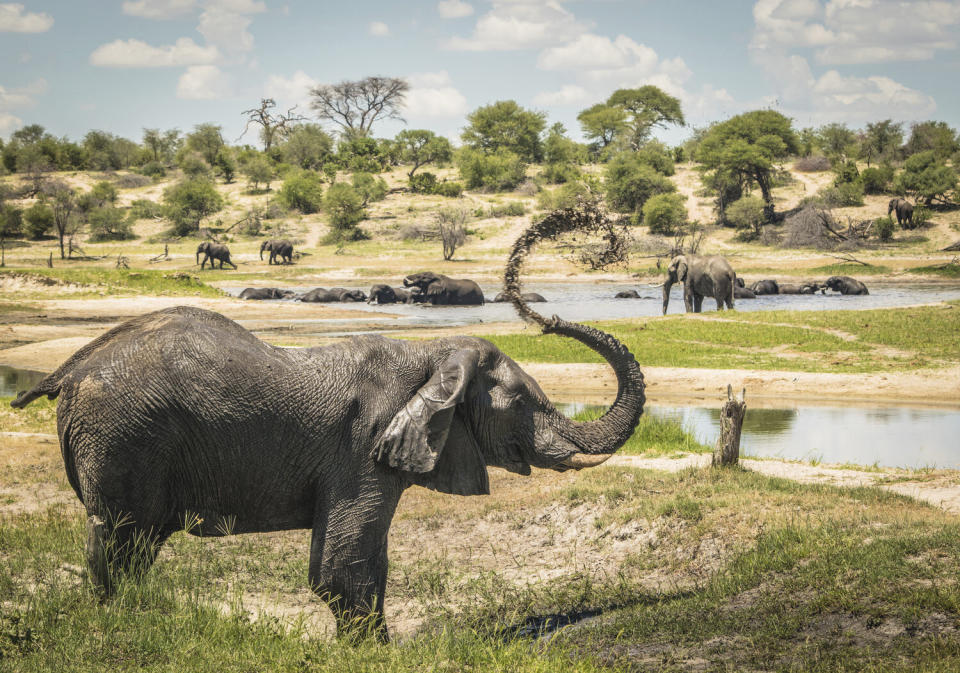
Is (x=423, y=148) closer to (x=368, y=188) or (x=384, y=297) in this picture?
(x=368, y=188)

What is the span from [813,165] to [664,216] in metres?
22.9

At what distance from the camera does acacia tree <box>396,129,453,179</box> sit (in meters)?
81.8

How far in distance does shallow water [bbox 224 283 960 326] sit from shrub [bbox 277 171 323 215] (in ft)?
76.7

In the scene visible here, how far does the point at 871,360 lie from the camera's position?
62.7 feet

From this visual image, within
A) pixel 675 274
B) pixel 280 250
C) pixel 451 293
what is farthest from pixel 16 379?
pixel 280 250

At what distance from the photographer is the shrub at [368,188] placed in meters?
63.4

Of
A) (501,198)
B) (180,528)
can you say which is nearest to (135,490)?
(180,528)

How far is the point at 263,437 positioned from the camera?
5.09 metres

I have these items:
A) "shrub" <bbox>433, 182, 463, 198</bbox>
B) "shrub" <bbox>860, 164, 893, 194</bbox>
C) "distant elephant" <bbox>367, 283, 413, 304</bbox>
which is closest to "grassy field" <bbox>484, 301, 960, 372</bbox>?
"distant elephant" <bbox>367, 283, 413, 304</bbox>

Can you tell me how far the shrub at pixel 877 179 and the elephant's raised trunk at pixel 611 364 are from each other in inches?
2341

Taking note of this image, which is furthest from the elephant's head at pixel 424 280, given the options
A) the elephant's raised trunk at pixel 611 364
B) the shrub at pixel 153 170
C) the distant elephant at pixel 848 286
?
the shrub at pixel 153 170

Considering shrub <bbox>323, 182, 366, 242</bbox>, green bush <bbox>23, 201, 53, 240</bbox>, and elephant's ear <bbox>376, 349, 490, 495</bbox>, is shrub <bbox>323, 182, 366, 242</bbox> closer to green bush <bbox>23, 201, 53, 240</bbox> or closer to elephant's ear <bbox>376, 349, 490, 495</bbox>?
green bush <bbox>23, 201, 53, 240</bbox>

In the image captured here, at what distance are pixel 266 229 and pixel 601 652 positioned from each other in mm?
56583

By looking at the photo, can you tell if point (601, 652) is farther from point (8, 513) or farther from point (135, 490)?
point (8, 513)
